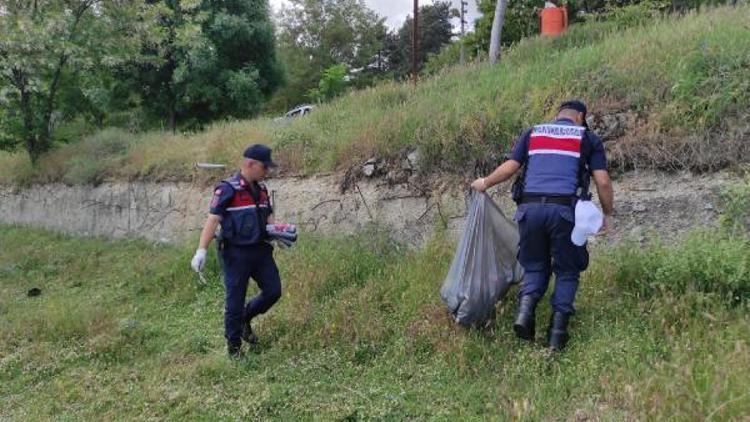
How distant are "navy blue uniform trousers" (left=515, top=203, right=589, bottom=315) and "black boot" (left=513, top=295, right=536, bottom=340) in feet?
0.19

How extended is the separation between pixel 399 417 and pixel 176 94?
532 inches

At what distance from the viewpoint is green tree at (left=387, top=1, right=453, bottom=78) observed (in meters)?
46.2

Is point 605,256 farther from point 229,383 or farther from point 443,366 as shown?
point 229,383

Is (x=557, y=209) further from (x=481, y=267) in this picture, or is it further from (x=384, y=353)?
(x=384, y=353)

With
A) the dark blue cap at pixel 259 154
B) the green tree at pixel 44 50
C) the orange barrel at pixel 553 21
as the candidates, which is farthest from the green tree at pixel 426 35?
the dark blue cap at pixel 259 154

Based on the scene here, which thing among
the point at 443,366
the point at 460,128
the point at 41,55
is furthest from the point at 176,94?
the point at 443,366

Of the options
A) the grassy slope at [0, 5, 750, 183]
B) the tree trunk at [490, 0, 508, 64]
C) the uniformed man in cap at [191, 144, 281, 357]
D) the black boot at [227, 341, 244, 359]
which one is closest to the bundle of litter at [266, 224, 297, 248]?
the uniformed man in cap at [191, 144, 281, 357]

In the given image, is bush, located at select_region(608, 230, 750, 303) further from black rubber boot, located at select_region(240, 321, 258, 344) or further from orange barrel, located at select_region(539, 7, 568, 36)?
orange barrel, located at select_region(539, 7, 568, 36)

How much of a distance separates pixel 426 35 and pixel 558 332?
44.9 meters

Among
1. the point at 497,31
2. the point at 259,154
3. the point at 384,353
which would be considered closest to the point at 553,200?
the point at 384,353

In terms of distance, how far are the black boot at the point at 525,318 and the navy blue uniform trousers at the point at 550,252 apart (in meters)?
0.06

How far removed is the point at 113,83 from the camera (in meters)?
15.1

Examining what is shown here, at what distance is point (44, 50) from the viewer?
10227 millimetres

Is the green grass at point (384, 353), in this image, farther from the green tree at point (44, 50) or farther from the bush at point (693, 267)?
the green tree at point (44, 50)
